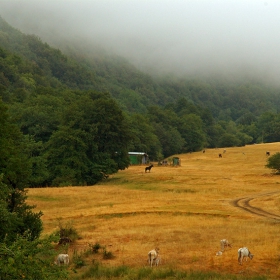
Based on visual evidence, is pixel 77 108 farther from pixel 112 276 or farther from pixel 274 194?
pixel 112 276

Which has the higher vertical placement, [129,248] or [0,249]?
[0,249]

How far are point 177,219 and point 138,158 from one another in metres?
59.6

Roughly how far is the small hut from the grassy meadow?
2629 centimetres

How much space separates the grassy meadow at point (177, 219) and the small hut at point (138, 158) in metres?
26.3

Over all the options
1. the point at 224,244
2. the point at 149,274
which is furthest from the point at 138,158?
the point at 149,274

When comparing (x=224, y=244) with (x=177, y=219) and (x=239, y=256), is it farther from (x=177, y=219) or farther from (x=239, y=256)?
(x=177, y=219)

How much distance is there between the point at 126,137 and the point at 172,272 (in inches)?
1900

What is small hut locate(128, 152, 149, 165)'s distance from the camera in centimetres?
8925

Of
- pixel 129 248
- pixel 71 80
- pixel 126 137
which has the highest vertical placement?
pixel 71 80

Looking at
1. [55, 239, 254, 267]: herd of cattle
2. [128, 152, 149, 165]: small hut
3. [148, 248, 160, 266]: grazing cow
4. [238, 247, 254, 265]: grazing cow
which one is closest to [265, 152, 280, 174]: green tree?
[128, 152, 149, 165]: small hut

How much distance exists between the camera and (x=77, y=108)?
6506 centimetres

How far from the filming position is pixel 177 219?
1247 inches

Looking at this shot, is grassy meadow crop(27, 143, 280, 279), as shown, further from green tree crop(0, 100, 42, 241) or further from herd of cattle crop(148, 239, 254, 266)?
green tree crop(0, 100, 42, 241)

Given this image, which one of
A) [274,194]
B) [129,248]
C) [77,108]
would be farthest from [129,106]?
[129,248]
